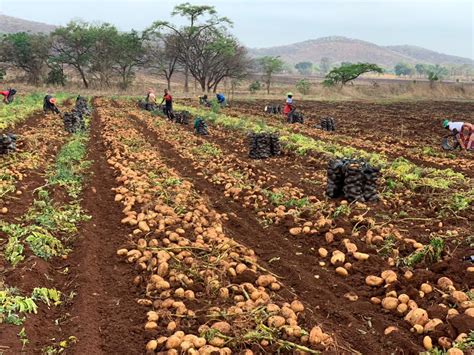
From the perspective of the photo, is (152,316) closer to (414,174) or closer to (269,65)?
(414,174)

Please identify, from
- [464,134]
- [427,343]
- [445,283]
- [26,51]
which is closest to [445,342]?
[427,343]

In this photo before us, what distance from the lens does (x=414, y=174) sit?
26.4 feet

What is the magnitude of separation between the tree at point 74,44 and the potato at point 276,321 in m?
44.4

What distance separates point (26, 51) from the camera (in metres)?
43.1

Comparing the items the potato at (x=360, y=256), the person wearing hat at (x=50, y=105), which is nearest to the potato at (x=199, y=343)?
the potato at (x=360, y=256)

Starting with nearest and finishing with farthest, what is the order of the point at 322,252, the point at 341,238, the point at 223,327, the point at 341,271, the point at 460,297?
the point at 223,327
the point at 460,297
the point at 341,271
the point at 322,252
the point at 341,238

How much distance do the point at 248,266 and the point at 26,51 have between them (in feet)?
151

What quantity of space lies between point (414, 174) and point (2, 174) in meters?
7.37

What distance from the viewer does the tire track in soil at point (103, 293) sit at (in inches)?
132

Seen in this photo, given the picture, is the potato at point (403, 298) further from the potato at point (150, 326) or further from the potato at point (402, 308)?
the potato at point (150, 326)

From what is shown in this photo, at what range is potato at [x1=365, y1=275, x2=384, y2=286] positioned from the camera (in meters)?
4.24

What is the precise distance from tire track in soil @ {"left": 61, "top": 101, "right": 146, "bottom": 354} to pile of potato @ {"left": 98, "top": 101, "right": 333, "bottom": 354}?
14 cm

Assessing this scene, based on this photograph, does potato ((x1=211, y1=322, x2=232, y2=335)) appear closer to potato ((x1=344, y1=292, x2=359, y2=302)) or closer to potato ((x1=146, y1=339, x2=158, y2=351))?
potato ((x1=146, y1=339, x2=158, y2=351))

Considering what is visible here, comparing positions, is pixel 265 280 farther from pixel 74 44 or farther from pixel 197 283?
pixel 74 44
